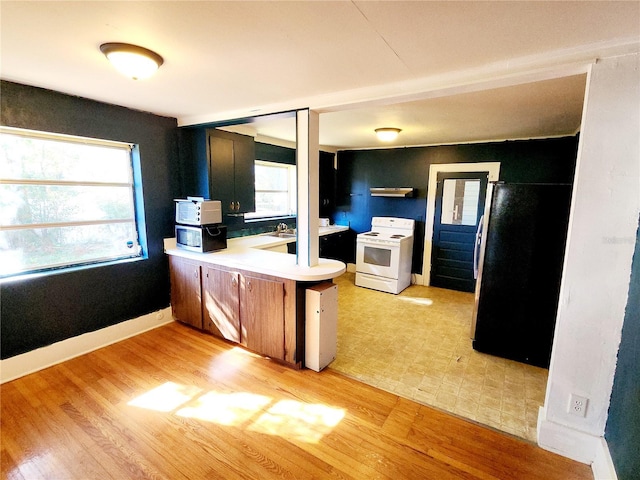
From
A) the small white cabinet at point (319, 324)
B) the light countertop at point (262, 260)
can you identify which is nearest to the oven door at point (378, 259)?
the light countertop at point (262, 260)

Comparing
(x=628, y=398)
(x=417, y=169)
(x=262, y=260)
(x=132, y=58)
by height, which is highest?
(x=132, y=58)

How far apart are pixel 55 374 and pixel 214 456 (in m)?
1.81

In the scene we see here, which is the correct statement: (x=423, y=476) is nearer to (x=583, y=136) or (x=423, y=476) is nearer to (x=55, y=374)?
(x=583, y=136)

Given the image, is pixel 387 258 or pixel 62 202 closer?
pixel 62 202

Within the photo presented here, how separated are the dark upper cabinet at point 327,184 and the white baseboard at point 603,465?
4744mm

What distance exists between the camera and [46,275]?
2594mm

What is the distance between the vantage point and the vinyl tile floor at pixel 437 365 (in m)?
2.23

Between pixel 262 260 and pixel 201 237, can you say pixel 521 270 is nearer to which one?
pixel 262 260

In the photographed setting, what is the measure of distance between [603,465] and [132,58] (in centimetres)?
348

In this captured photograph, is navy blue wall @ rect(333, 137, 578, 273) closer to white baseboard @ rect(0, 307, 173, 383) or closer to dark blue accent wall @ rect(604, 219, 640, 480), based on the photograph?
dark blue accent wall @ rect(604, 219, 640, 480)

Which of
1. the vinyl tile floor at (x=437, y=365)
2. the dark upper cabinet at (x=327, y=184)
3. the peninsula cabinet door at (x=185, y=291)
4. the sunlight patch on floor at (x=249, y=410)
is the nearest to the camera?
the sunlight patch on floor at (x=249, y=410)

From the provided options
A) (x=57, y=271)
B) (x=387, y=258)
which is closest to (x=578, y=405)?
(x=387, y=258)

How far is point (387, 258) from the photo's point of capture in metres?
4.64

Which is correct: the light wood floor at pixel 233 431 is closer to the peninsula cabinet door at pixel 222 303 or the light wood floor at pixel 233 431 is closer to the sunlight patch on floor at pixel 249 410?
the sunlight patch on floor at pixel 249 410
